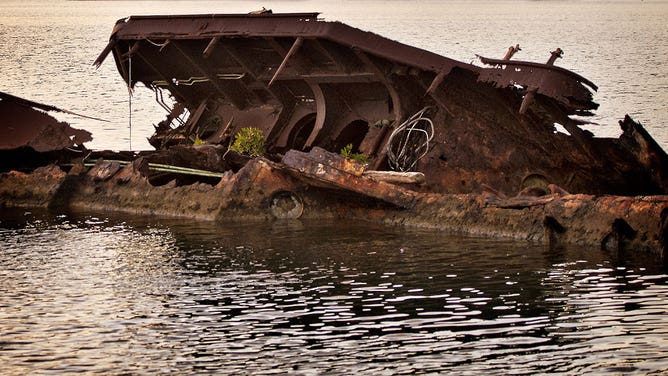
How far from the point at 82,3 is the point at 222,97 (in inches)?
5486

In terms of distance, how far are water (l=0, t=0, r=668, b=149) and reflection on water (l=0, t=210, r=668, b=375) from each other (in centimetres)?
390

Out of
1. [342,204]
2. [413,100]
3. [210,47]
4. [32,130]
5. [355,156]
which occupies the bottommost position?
[342,204]

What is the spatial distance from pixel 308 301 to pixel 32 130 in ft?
37.1

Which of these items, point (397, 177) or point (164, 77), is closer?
point (397, 177)

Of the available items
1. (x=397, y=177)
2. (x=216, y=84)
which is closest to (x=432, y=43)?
(x=216, y=84)

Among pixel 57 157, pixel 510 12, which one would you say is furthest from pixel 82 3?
pixel 57 157

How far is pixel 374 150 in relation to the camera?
24.5 m

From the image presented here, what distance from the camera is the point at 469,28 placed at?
108 meters

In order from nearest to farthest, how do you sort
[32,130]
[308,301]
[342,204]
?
[308,301] → [342,204] → [32,130]

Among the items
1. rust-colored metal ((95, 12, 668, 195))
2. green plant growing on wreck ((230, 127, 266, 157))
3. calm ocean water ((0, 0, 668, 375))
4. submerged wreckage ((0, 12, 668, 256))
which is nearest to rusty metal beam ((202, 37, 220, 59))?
rust-colored metal ((95, 12, 668, 195))

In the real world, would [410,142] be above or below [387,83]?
below

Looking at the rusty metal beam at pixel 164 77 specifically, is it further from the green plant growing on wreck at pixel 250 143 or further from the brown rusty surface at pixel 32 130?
the green plant growing on wreck at pixel 250 143

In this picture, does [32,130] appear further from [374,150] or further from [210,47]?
[374,150]

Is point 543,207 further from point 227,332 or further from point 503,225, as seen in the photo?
point 227,332
